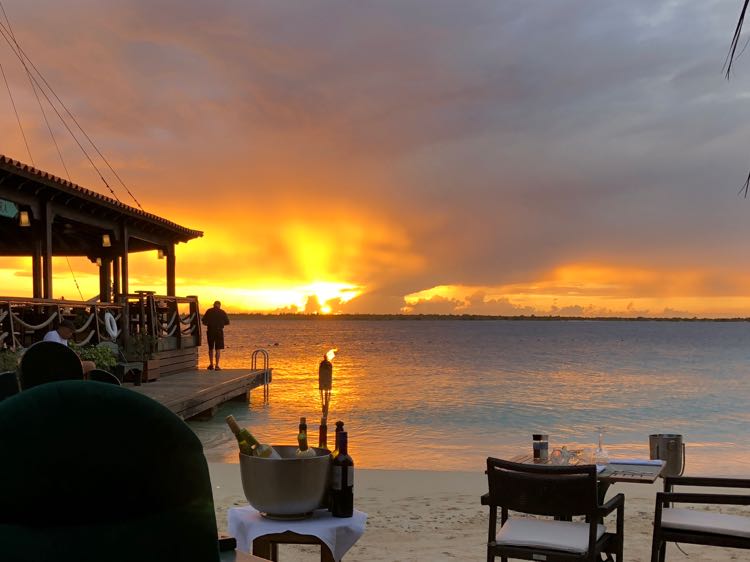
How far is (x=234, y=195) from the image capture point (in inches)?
773

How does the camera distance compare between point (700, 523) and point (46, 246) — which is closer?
point (700, 523)

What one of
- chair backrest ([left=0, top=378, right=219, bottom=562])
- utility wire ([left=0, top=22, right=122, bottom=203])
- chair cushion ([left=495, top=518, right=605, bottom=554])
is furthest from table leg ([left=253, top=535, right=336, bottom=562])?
utility wire ([left=0, top=22, right=122, bottom=203])

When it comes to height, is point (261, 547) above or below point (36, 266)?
below

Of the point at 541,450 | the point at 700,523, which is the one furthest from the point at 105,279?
the point at 700,523

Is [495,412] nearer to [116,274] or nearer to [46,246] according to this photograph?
[116,274]

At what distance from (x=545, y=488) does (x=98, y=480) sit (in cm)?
264

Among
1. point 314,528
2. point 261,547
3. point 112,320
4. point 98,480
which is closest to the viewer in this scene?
point 98,480

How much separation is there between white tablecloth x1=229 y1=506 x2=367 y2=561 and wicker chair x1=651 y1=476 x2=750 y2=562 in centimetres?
213

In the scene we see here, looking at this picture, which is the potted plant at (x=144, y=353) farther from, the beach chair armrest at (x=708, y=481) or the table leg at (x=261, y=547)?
the table leg at (x=261, y=547)

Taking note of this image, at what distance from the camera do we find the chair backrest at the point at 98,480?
1.42m

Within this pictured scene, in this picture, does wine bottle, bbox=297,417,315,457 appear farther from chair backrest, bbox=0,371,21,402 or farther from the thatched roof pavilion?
the thatched roof pavilion

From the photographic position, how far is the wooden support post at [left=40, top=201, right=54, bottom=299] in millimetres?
12375

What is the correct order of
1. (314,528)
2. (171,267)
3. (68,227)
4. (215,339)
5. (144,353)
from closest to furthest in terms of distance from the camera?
(314,528)
(144,353)
(68,227)
(171,267)
(215,339)

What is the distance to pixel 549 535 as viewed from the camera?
12.6 feet
